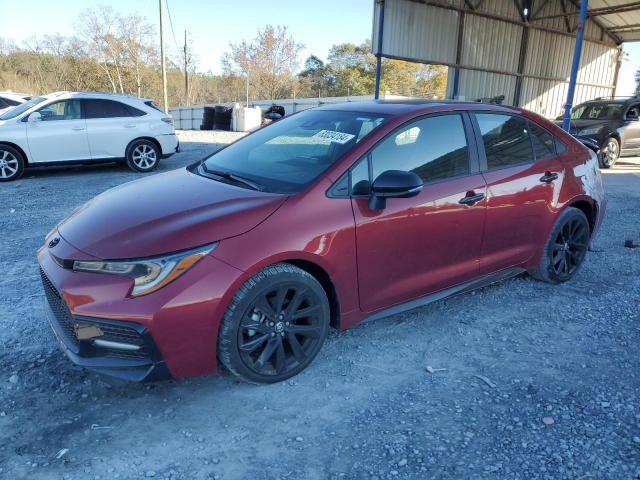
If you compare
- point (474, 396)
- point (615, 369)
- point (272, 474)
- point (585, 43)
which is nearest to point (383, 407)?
point (474, 396)

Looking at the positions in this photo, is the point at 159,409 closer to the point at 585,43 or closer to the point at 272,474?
the point at 272,474

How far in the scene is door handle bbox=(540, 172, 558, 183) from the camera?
154 inches

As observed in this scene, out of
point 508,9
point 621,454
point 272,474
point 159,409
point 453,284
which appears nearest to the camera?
point 272,474

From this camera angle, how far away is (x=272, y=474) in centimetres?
218

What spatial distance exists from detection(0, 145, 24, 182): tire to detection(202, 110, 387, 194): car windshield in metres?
6.80

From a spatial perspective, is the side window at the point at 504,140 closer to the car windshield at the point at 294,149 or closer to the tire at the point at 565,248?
the tire at the point at 565,248

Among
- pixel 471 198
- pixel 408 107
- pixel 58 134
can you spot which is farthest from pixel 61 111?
pixel 471 198

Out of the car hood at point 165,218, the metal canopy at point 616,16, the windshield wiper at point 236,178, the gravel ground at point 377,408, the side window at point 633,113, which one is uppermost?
the metal canopy at point 616,16

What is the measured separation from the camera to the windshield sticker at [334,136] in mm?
3143

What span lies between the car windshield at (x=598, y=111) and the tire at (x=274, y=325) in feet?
41.1

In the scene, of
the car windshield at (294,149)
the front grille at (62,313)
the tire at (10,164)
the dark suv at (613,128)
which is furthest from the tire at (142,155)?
the dark suv at (613,128)

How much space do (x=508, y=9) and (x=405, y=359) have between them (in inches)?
839

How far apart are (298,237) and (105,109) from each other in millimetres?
8093

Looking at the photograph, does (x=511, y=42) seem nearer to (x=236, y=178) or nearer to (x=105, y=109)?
(x=105, y=109)
